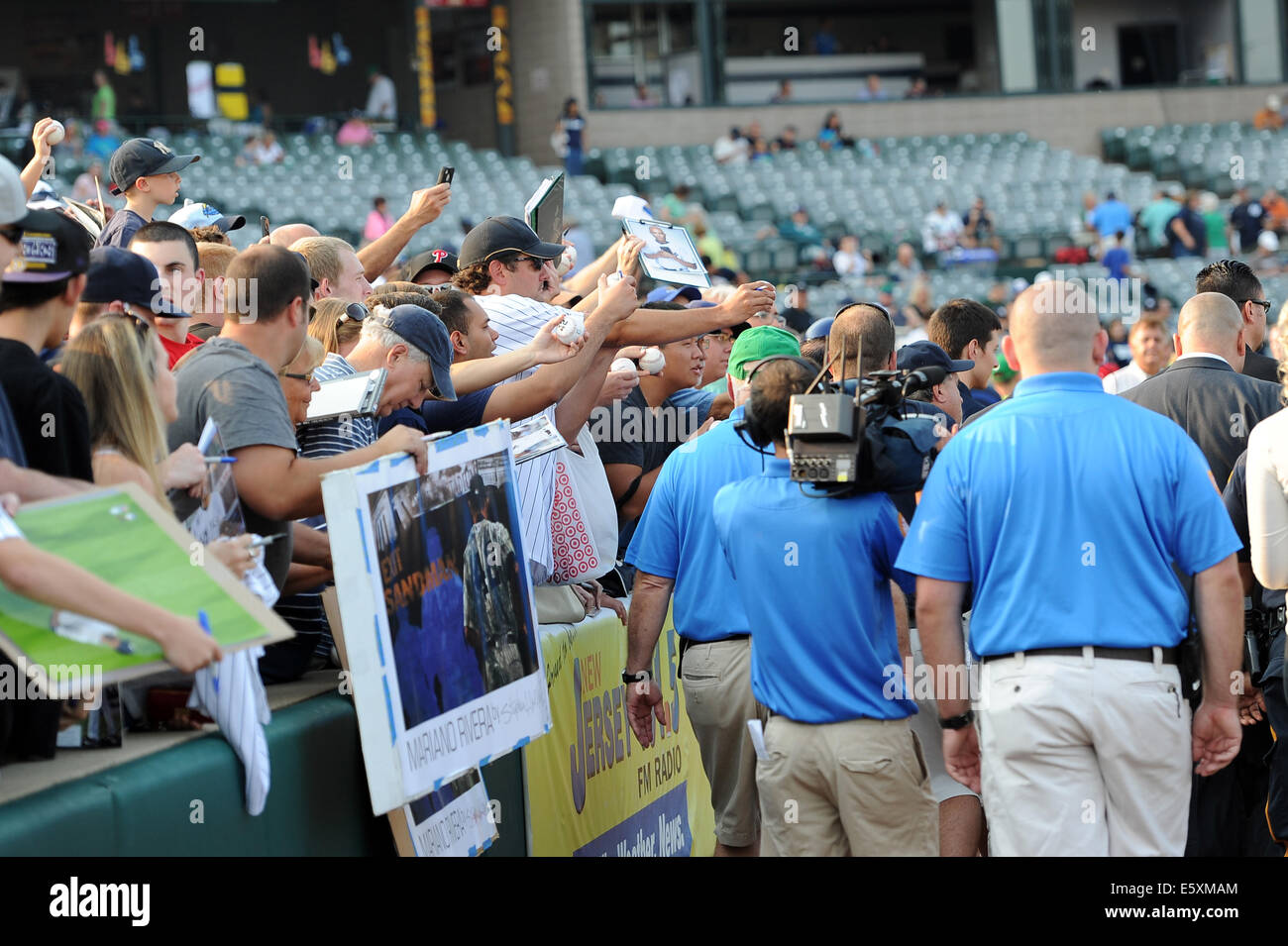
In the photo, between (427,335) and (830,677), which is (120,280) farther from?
(830,677)

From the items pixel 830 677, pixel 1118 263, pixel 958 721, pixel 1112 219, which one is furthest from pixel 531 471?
pixel 1112 219

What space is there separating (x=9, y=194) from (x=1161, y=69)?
32.0 m

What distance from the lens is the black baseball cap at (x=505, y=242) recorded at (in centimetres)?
550

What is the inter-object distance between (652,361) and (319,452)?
7.14ft

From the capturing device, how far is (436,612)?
12.7 feet

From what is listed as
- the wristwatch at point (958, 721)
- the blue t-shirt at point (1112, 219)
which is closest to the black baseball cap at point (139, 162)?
the wristwatch at point (958, 721)

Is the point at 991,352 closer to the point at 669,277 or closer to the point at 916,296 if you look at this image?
the point at 669,277

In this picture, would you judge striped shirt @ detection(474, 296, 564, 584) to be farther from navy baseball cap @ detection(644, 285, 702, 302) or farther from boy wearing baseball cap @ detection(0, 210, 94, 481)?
boy wearing baseball cap @ detection(0, 210, 94, 481)

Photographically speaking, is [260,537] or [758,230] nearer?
[260,537]

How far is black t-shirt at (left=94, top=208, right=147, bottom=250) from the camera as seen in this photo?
17.1 ft

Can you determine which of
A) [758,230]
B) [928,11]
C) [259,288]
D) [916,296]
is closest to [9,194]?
[259,288]

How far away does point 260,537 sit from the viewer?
11.6ft

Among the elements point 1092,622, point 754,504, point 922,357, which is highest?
point 922,357

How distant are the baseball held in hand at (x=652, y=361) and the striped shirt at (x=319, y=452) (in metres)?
1.78
